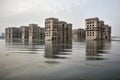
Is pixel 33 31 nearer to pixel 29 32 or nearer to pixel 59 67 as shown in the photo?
pixel 29 32

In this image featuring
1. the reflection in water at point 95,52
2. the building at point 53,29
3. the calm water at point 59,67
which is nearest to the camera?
the calm water at point 59,67

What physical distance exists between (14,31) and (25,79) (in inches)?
6087

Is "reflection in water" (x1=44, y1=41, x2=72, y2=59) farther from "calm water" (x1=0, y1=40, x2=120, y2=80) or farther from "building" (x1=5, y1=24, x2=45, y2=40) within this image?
"building" (x1=5, y1=24, x2=45, y2=40)

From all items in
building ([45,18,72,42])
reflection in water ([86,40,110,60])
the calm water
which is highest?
building ([45,18,72,42])

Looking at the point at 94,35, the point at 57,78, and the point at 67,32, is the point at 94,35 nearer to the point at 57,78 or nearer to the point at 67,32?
the point at 67,32

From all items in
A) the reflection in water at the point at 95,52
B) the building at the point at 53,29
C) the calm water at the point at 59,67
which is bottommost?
the calm water at the point at 59,67

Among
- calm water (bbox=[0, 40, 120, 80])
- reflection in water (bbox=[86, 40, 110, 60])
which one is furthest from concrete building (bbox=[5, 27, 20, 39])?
calm water (bbox=[0, 40, 120, 80])

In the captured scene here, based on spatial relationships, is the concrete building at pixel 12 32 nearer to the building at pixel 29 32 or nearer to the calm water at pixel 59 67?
the building at pixel 29 32

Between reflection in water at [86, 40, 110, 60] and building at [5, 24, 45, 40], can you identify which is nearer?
reflection in water at [86, 40, 110, 60]

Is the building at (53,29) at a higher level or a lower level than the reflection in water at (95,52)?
higher

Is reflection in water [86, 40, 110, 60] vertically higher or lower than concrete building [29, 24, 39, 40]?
lower

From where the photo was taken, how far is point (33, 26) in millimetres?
119250

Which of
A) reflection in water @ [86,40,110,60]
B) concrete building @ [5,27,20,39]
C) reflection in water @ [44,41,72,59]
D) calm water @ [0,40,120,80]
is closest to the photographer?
calm water @ [0,40,120,80]


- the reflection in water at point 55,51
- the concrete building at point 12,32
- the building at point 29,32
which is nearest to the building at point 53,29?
the building at point 29,32
